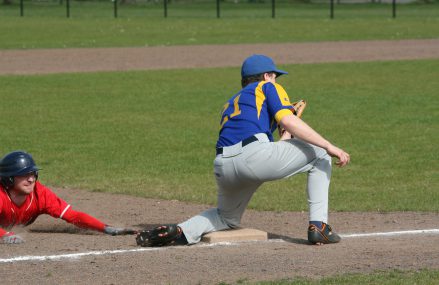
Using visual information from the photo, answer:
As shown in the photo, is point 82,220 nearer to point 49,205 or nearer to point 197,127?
point 49,205

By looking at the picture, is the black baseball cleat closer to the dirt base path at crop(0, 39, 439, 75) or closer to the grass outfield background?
the grass outfield background

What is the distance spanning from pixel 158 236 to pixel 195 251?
318 mm

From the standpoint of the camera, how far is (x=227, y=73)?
21.7m

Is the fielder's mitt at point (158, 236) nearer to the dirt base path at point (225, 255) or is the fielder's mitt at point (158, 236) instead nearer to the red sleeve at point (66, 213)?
the dirt base path at point (225, 255)

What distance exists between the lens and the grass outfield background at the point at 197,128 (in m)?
10.5

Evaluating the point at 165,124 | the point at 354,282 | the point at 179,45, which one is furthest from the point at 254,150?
the point at 179,45

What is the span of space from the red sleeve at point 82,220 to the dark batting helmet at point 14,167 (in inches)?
18.8

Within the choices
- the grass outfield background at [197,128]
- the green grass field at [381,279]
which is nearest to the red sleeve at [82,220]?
the grass outfield background at [197,128]

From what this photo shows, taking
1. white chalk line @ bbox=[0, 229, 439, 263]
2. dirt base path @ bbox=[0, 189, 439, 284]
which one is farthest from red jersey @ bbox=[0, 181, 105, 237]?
white chalk line @ bbox=[0, 229, 439, 263]

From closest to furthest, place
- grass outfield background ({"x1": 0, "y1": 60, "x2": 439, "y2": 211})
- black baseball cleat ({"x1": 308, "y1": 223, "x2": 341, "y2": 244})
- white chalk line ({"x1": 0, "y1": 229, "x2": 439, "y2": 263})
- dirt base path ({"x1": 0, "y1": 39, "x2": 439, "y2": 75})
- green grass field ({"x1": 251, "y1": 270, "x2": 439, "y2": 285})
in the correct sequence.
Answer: green grass field ({"x1": 251, "y1": 270, "x2": 439, "y2": 285}) → white chalk line ({"x1": 0, "y1": 229, "x2": 439, "y2": 263}) → black baseball cleat ({"x1": 308, "y1": 223, "x2": 341, "y2": 244}) → grass outfield background ({"x1": 0, "y1": 60, "x2": 439, "y2": 211}) → dirt base path ({"x1": 0, "y1": 39, "x2": 439, "y2": 75})

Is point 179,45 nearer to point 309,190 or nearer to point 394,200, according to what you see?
point 394,200

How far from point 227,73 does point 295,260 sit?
1514 cm

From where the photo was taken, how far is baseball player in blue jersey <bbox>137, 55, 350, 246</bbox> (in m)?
7.15

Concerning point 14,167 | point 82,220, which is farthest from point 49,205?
point 14,167
